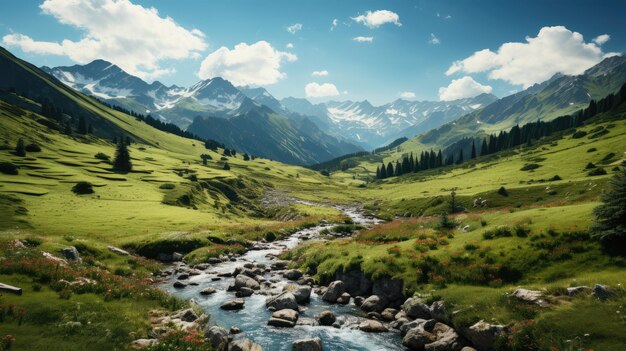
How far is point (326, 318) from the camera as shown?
84.7 feet

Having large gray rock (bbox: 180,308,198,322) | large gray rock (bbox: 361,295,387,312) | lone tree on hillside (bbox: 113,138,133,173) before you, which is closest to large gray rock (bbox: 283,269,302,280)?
large gray rock (bbox: 361,295,387,312)

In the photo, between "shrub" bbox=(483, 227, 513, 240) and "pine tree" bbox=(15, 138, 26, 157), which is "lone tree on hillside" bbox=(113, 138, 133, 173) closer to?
"pine tree" bbox=(15, 138, 26, 157)

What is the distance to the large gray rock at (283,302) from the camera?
28.3m

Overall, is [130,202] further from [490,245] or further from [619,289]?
[619,289]

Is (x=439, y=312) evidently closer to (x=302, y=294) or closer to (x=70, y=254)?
(x=302, y=294)

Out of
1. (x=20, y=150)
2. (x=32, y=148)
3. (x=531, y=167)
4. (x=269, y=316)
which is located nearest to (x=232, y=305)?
Answer: (x=269, y=316)

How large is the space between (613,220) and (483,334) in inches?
485

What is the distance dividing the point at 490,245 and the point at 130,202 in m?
75.7

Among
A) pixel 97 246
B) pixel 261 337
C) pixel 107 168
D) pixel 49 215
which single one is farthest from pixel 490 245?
pixel 107 168

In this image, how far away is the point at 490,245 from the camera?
28.1 metres

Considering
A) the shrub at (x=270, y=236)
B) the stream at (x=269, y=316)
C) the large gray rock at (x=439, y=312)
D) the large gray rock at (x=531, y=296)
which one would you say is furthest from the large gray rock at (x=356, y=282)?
the shrub at (x=270, y=236)

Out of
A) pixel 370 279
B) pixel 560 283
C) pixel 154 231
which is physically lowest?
pixel 154 231

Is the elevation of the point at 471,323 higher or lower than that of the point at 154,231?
higher

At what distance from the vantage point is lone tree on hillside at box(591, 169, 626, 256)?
22.0 meters
